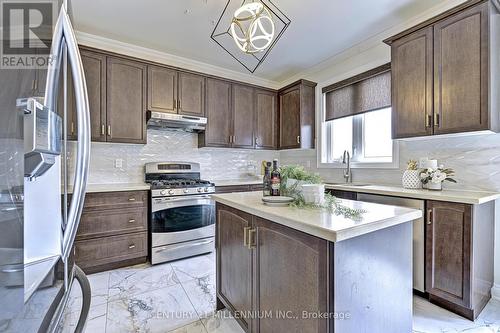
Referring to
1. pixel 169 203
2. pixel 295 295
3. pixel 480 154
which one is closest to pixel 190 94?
pixel 169 203

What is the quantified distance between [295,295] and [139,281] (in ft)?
6.22

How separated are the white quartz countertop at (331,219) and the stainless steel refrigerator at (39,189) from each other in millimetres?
823

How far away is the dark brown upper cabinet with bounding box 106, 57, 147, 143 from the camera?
9.31 ft

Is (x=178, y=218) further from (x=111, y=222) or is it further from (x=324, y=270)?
(x=324, y=270)

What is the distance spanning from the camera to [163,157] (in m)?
3.45

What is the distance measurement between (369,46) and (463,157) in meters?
1.68

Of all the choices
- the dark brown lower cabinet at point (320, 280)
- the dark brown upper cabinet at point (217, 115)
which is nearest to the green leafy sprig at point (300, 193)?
the dark brown lower cabinet at point (320, 280)

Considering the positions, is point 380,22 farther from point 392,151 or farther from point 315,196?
point 315,196

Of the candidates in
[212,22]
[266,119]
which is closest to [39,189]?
[212,22]

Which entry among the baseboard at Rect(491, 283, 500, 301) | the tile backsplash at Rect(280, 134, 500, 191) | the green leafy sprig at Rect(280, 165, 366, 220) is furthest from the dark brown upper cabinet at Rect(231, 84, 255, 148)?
the baseboard at Rect(491, 283, 500, 301)

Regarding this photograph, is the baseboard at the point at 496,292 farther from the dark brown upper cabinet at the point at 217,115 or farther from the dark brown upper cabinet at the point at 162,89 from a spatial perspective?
the dark brown upper cabinet at the point at 162,89

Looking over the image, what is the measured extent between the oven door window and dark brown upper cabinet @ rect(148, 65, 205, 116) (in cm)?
132

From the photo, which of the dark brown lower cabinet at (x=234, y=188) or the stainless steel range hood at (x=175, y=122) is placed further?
the dark brown lower cabinet at (x=234, y=188)

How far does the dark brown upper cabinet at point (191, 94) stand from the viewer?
3.29m
